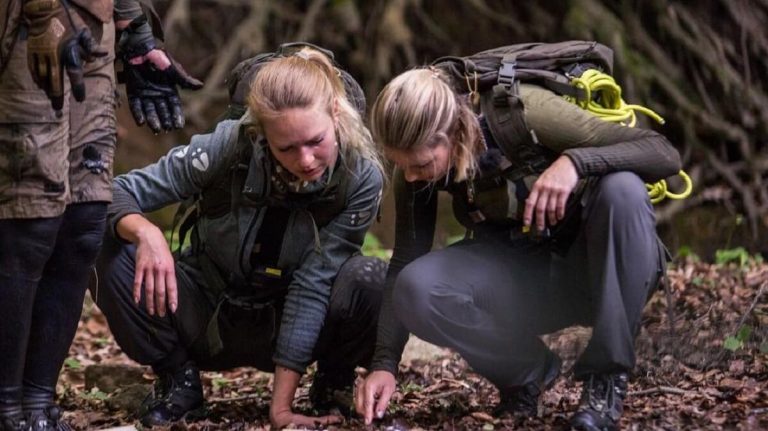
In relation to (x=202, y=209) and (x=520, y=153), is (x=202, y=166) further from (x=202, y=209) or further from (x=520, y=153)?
(x=520, y=153)

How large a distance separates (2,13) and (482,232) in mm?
1699

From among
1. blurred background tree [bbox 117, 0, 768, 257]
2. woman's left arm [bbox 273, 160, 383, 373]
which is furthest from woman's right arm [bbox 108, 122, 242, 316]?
blurred background tree [bbox 117, 0, 768, 257]

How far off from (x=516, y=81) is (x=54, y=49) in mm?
1368

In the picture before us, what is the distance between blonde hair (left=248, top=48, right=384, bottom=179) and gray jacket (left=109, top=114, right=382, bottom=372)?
0.24 ft

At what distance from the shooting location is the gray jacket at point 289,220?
3852 mm

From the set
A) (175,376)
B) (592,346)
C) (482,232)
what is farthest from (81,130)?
(592,346)

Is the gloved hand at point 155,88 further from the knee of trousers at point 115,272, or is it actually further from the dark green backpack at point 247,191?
the knee of trousers at point 115,272

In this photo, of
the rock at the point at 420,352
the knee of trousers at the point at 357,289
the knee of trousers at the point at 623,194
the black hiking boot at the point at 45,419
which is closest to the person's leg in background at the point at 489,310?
the knee of trousers at the point at 357,289

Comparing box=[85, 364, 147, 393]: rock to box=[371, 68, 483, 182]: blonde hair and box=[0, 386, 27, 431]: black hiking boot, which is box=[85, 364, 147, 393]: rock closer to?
box=[0, 386, 27, 431]: black hiking boot

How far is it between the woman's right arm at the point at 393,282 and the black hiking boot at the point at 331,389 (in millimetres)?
311

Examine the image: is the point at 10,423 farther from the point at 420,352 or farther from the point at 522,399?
the point at 420,352

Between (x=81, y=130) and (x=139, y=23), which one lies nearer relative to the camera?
(x=81, y=130)

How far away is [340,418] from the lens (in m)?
3.83

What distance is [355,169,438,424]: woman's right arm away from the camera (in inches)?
143
